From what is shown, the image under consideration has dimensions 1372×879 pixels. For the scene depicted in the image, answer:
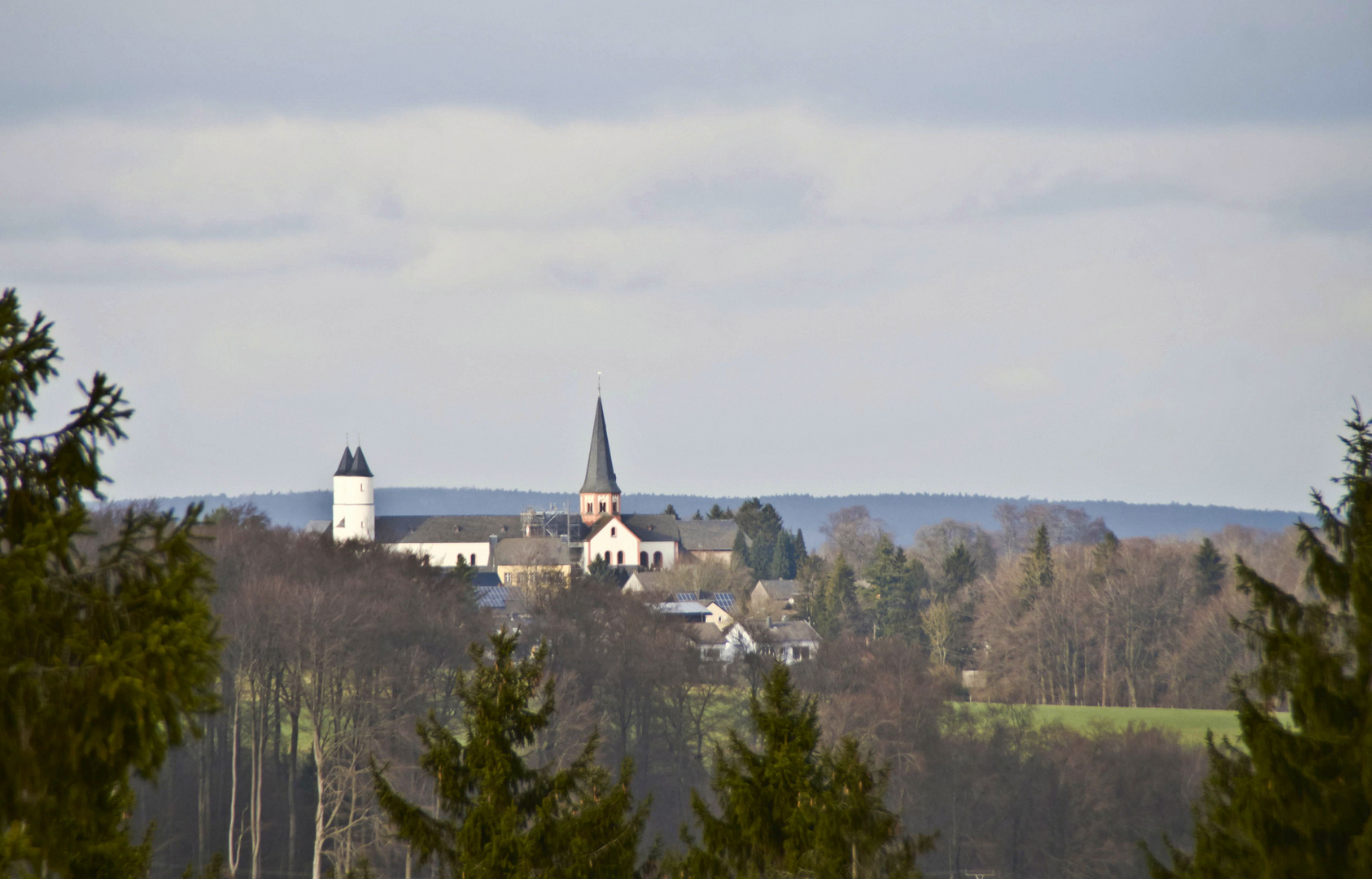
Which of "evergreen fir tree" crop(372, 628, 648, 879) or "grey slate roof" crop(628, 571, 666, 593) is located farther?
"grey slate roof" crop(628, 571, 666, 593)

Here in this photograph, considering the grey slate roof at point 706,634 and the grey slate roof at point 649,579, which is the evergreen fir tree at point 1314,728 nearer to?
the grey slate roof at point 706,634

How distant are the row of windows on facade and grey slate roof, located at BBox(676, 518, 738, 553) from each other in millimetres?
4971

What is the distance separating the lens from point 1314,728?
8.90 meters

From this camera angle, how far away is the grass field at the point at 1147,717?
2115 inches

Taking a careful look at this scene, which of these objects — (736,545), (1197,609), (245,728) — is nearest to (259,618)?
(245,728)

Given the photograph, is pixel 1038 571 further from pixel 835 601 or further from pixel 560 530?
pixel 560 530

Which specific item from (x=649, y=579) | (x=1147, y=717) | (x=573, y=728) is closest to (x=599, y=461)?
(x=649, y=579)

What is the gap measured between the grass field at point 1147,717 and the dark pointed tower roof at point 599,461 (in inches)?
2947

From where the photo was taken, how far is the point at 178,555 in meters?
4.82

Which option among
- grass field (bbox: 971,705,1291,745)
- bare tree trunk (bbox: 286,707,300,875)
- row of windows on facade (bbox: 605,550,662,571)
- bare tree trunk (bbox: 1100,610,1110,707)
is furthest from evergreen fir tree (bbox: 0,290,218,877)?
row of windows on facade (bbox: 605,550,662,571)

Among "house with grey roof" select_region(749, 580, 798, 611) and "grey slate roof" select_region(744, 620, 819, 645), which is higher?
"house with grey roof" select_region(749, 580, 798, 611)

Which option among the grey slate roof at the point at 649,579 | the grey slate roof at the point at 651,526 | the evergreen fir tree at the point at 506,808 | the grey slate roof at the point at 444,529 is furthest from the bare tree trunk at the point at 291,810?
the grey slate roof at the point at 444,529

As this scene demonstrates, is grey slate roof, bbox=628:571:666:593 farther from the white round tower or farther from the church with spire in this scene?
the white round tower

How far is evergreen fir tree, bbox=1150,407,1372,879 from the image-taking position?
8.52m
